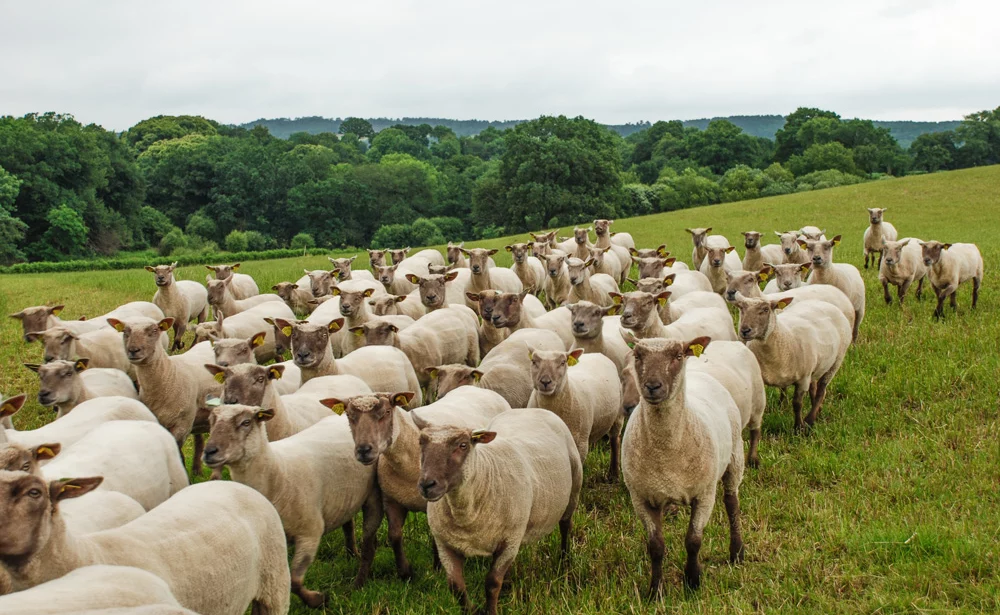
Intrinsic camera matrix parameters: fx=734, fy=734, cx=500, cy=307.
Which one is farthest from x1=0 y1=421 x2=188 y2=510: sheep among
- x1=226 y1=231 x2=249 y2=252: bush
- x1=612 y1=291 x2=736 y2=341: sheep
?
x1=226 y1=231 x2=249 y2=252: bush

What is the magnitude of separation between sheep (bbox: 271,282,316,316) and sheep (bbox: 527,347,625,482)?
8754 mm

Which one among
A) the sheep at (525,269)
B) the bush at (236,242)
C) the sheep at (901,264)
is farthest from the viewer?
the bush at (236,242)

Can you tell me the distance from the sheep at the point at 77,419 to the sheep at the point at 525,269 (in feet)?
35.5

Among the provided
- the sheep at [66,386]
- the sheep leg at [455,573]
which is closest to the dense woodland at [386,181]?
the sheep at [66,386]

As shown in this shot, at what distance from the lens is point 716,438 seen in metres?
6.10

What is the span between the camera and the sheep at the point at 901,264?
15.1m

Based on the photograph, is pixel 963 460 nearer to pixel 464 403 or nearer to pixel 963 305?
pixel 464 403

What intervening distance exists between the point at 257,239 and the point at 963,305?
66.1 m

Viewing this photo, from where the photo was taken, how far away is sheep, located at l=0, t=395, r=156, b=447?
21.6ft

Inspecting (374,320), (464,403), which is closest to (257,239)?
(374,320)

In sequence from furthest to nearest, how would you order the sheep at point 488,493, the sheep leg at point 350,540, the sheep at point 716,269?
the sheep at point 716,269, the sheep leg at point 350,540, the sheep at point 488,493

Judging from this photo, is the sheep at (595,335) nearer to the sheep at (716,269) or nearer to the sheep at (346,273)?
the sheep at (716,269)

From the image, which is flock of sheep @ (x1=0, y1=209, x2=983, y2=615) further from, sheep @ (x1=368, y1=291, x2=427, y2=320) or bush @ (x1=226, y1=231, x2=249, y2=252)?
bush @ (x1=226, y1=231, x2=249, y2=252)

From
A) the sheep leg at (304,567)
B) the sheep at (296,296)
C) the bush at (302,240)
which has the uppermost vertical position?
the sheep at (296,296)
